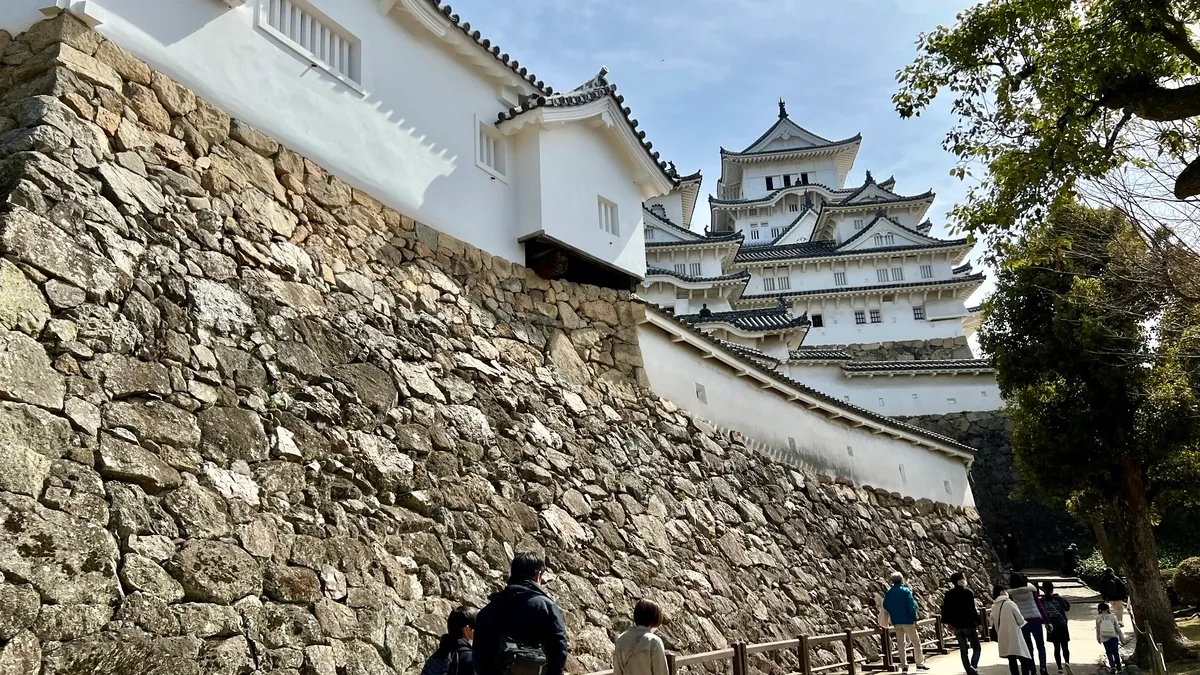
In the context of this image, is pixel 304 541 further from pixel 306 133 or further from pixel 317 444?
pixel 306 133

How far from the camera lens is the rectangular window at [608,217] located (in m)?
11.9

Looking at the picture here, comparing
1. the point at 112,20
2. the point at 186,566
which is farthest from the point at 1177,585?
the point at 112,20

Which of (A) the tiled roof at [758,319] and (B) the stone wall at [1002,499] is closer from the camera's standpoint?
(B) the stone wall at [1002,499]

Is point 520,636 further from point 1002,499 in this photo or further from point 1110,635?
point 1002,499

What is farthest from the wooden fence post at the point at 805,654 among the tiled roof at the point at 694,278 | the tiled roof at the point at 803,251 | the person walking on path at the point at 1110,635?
the tiled roof at the point at 803,251

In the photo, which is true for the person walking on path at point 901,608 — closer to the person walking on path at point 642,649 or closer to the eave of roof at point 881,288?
the person walking on path at point 642,649

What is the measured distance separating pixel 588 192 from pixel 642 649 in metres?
7.51

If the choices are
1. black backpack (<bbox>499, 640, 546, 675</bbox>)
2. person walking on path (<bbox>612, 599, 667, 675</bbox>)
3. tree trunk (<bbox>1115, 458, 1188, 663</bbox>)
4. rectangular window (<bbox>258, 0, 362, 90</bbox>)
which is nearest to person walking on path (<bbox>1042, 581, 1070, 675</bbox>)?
tree trunk (<bbox>1115, 458, 1188, 663</bbox>)

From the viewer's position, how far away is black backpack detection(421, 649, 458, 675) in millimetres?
5285

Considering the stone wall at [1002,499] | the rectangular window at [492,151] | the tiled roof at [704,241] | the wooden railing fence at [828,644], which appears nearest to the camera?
the wooden railing fence at [828,644]

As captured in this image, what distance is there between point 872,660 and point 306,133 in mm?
10494

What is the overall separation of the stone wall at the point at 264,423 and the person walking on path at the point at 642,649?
6.46 ft

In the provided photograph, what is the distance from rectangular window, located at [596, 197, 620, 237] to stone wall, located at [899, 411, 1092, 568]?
18170 millimetres

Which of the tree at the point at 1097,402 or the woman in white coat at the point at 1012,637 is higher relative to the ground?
the tree at the point at 1097,402
